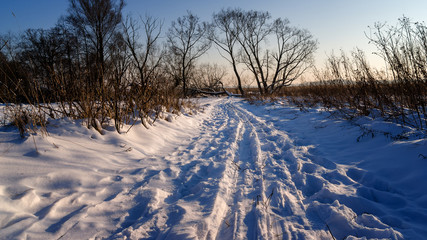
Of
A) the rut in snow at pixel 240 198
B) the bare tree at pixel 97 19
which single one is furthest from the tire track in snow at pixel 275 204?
the bare tree at pixel 97 19

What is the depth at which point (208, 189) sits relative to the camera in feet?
5.99

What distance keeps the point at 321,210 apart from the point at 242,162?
3.97 ft

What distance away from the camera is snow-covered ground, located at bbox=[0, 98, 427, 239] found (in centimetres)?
127

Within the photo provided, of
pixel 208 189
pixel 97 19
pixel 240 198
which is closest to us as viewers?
pixel 240 198

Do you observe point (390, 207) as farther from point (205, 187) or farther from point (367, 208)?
point (205, 187)

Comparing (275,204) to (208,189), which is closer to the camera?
(275,204)

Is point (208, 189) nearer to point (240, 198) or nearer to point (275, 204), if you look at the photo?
point (240, 198)

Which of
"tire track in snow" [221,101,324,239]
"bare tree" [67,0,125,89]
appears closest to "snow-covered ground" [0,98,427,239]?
"tire track in snow" [221,101,324,239]

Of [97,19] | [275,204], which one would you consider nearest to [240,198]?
[275,204]

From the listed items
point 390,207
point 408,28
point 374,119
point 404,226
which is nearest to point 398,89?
point 374,119

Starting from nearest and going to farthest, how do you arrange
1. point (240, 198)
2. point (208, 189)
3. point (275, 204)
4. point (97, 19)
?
point (275, 204), point (240, 198), point (208, 189), point (97, 19)

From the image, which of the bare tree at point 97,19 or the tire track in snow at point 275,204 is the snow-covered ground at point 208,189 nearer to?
the tire track in snow at point 275,204

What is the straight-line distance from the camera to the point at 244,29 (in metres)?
21.5

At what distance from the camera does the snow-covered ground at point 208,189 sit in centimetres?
127
